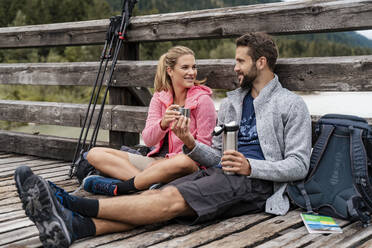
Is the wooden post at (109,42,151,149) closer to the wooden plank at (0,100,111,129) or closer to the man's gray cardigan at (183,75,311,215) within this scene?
the wooden plank at (0,100,111,129)

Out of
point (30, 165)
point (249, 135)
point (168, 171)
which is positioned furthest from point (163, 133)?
point (30, 165)

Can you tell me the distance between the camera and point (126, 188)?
3598 mm

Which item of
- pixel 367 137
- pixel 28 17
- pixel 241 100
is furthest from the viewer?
pixel 28 17

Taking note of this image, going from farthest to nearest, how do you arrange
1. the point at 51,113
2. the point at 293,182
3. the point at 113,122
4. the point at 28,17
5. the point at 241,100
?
1. the point at 28,17
2. the point at 51,113
3. the point at 113,122
4. the point at 241,100
5. the point at 293,182

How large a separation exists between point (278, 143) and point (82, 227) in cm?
141

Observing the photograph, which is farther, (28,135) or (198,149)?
(28,135)

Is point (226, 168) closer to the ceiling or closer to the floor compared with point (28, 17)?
closer to the floor

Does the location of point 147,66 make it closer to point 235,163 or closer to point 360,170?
point 235,163

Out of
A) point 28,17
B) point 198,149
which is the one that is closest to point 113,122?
point 198,149

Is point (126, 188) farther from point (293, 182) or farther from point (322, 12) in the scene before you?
point (322, 12)

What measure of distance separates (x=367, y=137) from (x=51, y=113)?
346 cm

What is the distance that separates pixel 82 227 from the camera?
8.99 ft

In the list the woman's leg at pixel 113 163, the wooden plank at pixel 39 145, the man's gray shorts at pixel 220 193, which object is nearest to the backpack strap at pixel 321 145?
the man's gray shorts at pixel 220 193

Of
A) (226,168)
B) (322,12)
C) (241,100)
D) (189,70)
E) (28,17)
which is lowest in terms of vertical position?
(226,168)
